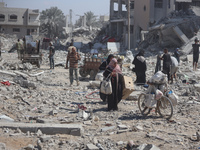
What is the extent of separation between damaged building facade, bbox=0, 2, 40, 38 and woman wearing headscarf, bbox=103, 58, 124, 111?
48726 mm

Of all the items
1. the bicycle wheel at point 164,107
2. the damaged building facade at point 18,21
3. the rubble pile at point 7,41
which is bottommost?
the bicycle wheel at point 164,107

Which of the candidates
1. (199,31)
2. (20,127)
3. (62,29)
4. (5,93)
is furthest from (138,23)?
(20,127)

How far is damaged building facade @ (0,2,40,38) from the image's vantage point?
5544 centimetres

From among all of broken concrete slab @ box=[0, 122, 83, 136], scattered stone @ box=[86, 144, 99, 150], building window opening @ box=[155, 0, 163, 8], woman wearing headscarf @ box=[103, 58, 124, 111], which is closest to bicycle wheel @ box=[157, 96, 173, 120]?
woman wearing headscarf @ box=[103, 58, 124, 111]

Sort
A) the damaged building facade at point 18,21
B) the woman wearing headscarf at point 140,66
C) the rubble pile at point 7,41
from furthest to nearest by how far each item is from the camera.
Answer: the damaged building facade at point 18,21 → the rubble pile at point 7,41 → the woman wearing headscarf at point 140,66

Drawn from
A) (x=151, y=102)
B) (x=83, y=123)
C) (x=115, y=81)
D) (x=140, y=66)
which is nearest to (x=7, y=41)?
(x=140, y=66)

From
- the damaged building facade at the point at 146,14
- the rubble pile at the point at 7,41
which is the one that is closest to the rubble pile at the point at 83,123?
the damaged building facade at the point at 146,14

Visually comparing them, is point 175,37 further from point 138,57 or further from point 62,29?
point 62,29

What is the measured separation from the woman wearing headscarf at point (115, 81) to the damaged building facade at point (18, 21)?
48.7 meters

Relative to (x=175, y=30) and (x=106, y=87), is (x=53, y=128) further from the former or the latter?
(x=175, y=30)

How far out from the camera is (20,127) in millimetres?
6141

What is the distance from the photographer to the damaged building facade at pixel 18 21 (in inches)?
2183

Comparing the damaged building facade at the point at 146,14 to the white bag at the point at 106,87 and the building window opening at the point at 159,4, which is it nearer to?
the building window opening at the point at 159,4

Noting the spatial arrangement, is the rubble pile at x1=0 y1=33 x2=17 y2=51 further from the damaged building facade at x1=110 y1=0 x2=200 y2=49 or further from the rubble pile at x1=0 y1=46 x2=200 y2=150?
the rubble pile at x1=0 y1=46 x2=200 y2=150
